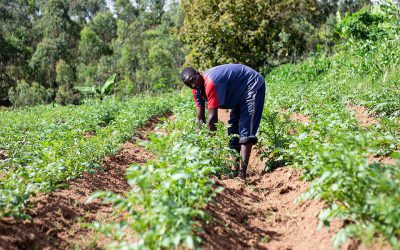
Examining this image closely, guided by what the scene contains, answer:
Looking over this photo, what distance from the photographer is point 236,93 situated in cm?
498

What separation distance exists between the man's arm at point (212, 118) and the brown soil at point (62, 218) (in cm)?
140

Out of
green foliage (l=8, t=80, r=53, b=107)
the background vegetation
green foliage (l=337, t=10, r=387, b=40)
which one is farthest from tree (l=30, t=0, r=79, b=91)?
green foliage (l=337, t=10, r=387, b=40)

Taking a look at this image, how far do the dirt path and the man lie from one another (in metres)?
0.49

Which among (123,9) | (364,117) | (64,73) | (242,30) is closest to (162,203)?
(364,117)

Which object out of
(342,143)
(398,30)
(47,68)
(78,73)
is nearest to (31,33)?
(47,68)

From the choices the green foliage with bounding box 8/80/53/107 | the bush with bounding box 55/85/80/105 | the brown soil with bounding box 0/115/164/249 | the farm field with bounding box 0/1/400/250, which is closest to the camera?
the farm field with bounding box 0/1/400/250

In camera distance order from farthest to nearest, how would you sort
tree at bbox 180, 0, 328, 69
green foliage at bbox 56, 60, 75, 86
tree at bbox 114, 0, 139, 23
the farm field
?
tree at bbox 114, 0, 139, 23, green foliage at bbox 56, 60, 75, 86, tree at bbox 180, 0, 328, 69, the farm field

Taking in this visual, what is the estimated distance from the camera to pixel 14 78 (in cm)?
3862

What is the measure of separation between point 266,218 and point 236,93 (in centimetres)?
179

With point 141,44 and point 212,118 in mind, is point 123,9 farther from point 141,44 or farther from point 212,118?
point 212,118

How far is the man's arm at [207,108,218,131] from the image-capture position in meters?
4.83

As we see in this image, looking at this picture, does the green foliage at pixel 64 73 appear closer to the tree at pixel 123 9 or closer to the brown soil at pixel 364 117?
the tree at pixel 123 9

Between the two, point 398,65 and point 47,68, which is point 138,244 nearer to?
point 398,65

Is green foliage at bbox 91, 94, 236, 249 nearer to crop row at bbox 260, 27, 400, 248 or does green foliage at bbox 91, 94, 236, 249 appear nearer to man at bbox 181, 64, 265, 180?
crop row at bbox 260, 27, 400, 248
